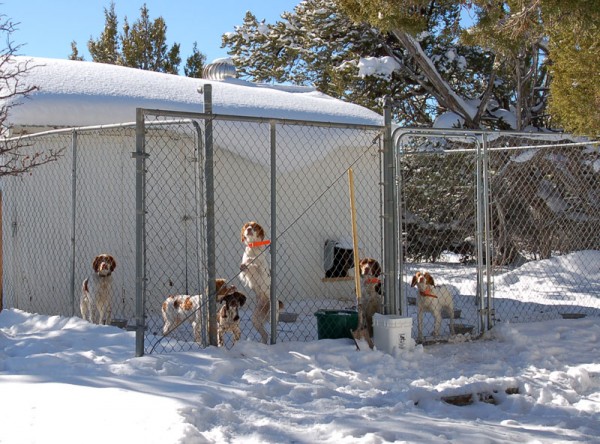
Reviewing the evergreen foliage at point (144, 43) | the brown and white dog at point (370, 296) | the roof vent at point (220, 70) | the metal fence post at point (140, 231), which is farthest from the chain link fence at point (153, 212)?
the evergreen foliage at point (144, 43)

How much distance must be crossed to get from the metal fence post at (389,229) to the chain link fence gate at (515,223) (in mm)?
3084

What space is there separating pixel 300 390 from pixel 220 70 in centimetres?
1006

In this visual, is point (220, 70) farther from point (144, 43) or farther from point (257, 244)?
point (144, 43)

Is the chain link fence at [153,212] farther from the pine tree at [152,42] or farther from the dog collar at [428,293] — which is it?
the pine tree at [152,42]

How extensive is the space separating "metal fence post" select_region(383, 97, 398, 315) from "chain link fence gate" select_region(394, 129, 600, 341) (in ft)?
10.1

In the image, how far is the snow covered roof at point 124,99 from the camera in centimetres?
957

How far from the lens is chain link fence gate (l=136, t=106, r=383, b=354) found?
9.87 m

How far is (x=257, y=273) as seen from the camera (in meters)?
7.23

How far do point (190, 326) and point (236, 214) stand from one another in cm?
284

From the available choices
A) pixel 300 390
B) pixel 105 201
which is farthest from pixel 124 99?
pixel 300 390

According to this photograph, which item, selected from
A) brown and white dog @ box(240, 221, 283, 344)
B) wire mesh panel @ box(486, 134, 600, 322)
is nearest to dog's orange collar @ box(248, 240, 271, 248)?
brown and white dog @ box(240, 221, 283, 344)

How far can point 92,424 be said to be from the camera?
4.24 m

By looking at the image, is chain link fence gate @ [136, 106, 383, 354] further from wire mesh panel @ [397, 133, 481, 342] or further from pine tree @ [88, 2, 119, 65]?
pine tree @ [88, 2, 119, 65]

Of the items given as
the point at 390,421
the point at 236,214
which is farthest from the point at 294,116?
the point at 390,421
